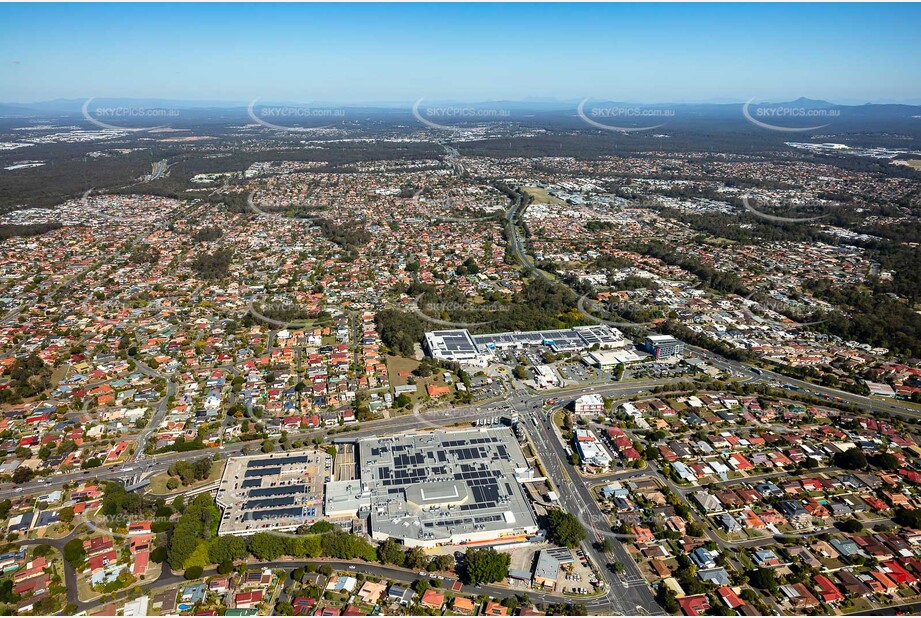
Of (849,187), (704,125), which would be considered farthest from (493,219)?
(704,125)

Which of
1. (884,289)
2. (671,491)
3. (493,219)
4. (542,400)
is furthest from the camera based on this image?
(493,219)

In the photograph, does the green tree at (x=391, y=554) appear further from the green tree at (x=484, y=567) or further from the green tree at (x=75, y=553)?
the green tree at (x=75, y=553)

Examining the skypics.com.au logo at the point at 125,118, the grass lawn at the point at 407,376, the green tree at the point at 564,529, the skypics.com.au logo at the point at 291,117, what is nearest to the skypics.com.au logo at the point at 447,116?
the skypics.com.au logo at the point at 291,117

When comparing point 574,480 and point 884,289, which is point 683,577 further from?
point 884,289

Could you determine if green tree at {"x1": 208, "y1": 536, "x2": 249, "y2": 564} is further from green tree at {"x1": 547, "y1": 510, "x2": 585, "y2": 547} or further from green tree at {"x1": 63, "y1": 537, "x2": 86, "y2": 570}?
green tree at {"x1": 547, "y1": 510, "x2": 585, "y2": 547}

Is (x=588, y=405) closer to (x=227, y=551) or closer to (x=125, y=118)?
(x=227, y=551)

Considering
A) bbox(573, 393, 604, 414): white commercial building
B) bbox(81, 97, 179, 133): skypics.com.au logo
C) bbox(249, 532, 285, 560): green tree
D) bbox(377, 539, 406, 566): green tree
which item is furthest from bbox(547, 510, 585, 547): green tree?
bbox(81, 97, 179, 133): skypics.com.au logo

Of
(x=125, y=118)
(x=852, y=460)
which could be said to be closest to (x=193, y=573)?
(x=852, y=460)
